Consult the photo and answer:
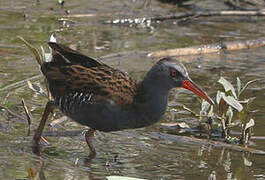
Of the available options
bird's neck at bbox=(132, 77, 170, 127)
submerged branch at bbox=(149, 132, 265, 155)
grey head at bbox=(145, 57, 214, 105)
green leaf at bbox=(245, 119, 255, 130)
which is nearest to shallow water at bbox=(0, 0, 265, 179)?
submerged branch at bbox=(149, 132, 265, 155)

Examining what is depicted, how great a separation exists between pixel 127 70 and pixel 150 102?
9.85ft

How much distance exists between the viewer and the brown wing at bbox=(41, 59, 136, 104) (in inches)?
245

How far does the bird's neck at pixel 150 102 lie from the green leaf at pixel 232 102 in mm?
627

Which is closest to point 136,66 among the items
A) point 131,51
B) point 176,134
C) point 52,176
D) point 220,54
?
point 131,51

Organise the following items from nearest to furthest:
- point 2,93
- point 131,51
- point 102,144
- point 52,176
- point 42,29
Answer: point 52,176, point 102,144, point 2,93, point 131,51, point 42,29

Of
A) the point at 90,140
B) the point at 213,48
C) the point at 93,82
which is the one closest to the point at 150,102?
the point at 93,82

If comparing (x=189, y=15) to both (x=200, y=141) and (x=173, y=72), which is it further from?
(x=173, y=72)

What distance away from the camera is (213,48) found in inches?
402

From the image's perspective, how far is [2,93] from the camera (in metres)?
7.90

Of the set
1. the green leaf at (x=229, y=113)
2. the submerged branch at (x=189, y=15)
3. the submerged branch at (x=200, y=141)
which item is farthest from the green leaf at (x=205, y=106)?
the submerged branch at (x=189, y=15)

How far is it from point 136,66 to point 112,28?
2.04 meters

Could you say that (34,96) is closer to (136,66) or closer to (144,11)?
(136,66)

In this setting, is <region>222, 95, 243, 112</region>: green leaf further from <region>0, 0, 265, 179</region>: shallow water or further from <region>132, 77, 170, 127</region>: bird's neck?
<region>132, 77, 170, 127</region>: bird's neck

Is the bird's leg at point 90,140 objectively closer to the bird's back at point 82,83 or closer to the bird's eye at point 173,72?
the bird's back at point 82,83
